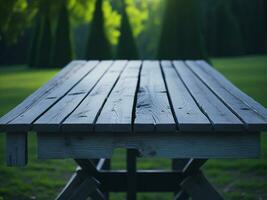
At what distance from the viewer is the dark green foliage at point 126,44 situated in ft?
89.6

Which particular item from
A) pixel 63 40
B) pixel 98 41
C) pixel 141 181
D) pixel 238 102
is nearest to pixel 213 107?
pixel 238 102

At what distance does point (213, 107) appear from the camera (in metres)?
2.88

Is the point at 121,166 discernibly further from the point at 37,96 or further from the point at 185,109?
the point at 185,109

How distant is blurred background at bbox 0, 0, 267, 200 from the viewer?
246 inches

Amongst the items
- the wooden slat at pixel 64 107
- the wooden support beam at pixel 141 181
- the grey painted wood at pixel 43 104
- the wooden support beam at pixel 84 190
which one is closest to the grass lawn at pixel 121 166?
the wooden support beam at pixel 141 181

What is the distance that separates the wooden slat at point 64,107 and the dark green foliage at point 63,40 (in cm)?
2514

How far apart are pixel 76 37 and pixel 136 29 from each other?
789cm

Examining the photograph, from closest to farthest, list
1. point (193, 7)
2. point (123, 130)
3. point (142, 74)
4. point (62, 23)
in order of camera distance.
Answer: point (123, 130) → point (142, 74) → point (193, 7) → point (62, 23)

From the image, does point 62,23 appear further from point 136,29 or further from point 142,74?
point 142,74

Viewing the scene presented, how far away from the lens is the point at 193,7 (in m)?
24.0

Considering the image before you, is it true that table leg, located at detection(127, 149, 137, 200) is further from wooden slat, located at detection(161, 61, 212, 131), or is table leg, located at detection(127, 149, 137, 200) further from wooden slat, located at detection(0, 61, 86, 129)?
wooden slat, located at detection(0, 61, 86, 129)

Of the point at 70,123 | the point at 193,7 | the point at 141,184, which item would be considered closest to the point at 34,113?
the point at 70,123

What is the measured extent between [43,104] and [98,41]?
80.0 feet

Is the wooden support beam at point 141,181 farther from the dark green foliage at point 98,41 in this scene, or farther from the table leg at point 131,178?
the dark green foliage at point 98,41
